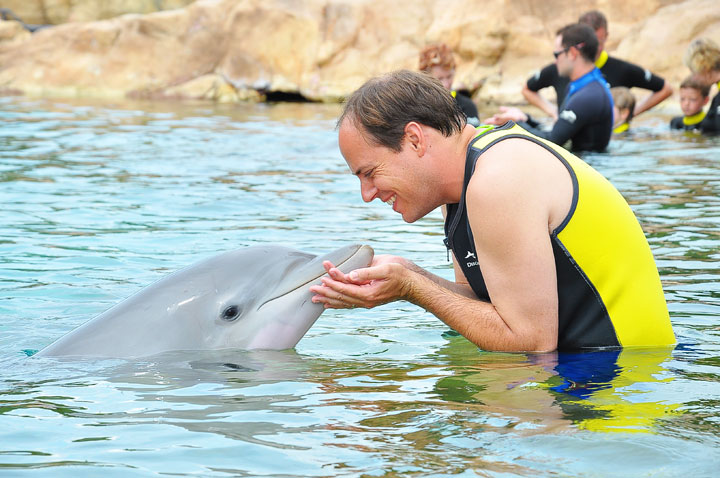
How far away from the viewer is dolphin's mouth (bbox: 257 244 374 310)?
14.0 ft

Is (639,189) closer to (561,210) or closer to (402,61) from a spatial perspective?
(561,210)

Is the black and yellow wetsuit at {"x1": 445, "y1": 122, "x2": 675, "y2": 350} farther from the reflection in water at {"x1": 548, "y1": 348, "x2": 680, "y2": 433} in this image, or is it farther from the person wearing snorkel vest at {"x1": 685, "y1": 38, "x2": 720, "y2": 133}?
the person wearing snorkel vest at {"x1": 685, "y1": 38, "x2": 720, "y2": 133}

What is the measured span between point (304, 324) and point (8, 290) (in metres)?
2.52

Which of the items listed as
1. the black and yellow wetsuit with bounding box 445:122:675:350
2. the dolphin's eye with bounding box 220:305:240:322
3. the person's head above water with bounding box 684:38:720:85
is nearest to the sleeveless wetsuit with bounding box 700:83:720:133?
the person's head above water with bounding box 684:38:720:85

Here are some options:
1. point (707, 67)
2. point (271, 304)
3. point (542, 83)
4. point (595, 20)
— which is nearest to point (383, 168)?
point (271, 304)

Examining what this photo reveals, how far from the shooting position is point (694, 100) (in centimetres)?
1466

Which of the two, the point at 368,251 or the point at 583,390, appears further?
the point at 368,251

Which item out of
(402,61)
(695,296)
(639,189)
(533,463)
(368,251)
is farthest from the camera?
(402,61)

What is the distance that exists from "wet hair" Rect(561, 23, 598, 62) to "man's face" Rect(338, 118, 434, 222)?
830cm

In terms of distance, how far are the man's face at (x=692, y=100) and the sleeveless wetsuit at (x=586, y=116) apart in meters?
3.00

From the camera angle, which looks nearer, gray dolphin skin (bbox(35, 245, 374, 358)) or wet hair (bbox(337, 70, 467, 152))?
wet hair (bbox(337, 70, 467, 152))

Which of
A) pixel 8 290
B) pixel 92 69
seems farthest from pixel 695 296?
pixel 92 69

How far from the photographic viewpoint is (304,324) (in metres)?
4.39

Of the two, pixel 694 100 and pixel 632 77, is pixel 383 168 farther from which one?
pixel 694 100
